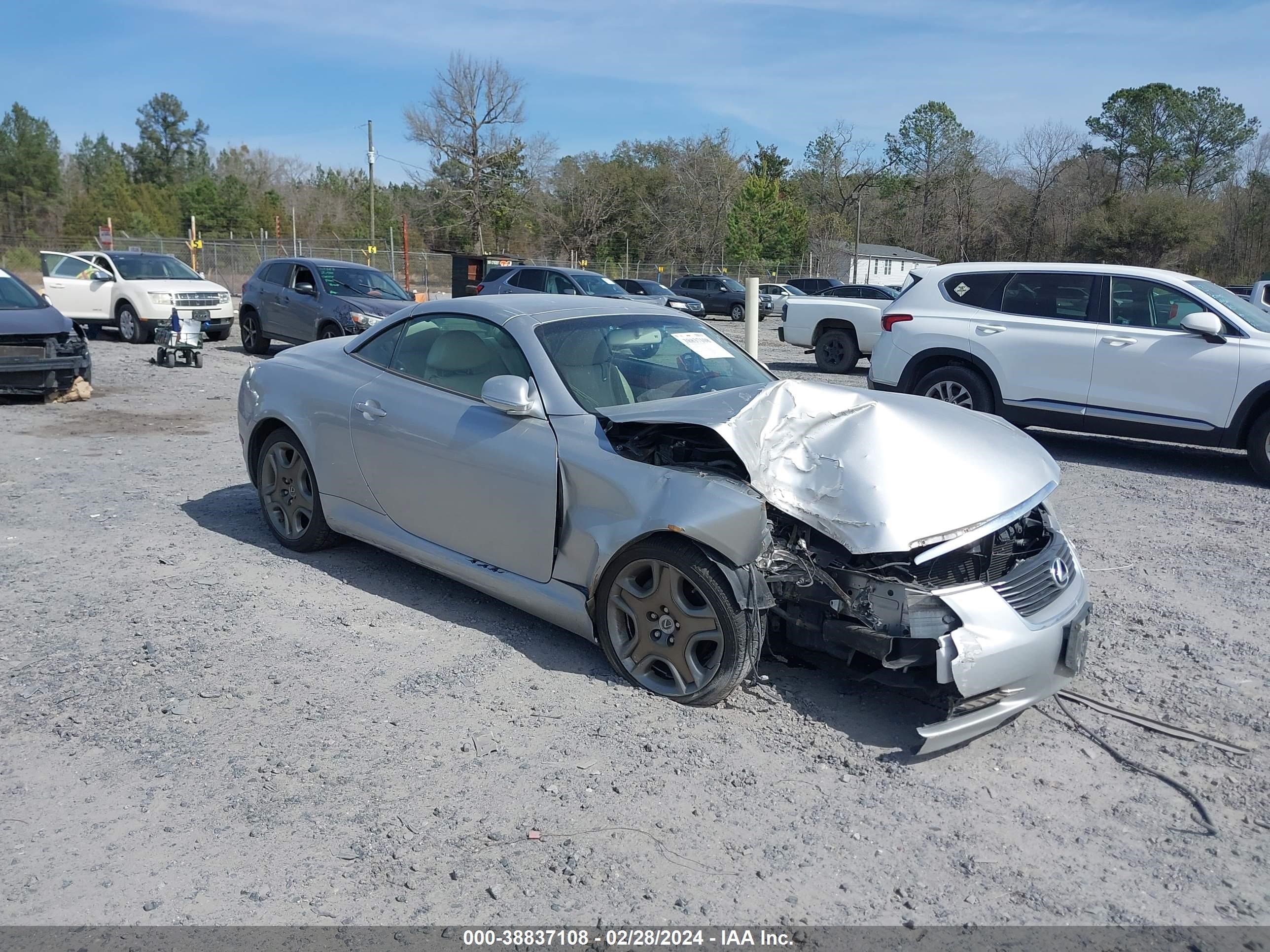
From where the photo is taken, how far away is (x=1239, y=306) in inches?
348

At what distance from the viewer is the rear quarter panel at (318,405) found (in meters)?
5.36

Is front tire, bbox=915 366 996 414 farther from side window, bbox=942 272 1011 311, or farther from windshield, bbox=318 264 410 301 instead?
windshield, bbox=318 264 410 301

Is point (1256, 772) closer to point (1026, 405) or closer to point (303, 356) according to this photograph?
point (303, 356)

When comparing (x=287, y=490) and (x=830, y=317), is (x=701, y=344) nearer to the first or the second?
(x=287, y=490)

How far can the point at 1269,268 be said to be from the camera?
53.7 m

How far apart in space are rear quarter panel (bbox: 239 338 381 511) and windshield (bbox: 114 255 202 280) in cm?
1412

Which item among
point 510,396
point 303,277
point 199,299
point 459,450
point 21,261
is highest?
point 21,261

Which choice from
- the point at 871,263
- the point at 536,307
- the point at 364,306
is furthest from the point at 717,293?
the point at 536,307

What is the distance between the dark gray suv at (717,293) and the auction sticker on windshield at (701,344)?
103 feet

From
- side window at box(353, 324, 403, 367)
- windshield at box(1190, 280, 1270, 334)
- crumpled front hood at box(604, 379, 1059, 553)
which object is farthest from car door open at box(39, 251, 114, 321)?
windshield at box(1190, 280, 1270, 334)

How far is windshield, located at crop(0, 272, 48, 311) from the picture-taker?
11.3m

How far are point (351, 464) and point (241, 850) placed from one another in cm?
259

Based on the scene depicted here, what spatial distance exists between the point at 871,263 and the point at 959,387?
57651mm

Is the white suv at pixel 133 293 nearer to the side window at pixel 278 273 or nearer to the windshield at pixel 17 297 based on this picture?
the side window at pixel 278 273
